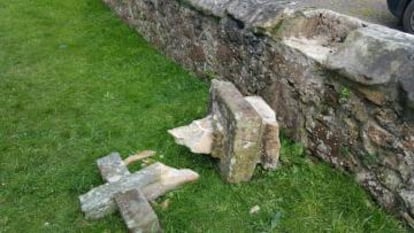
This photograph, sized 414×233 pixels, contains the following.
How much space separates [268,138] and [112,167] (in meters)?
1.18

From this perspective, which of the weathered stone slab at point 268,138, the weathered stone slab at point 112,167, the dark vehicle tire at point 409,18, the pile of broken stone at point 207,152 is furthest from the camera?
the dark vehicle tire at point 409,18

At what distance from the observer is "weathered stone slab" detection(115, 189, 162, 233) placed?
9.62 ft

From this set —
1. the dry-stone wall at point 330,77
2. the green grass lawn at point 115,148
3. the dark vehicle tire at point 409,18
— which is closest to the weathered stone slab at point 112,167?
the green grass lawn at point 115,148

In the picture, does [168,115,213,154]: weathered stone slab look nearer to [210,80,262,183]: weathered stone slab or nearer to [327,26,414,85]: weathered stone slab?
[210,80,262,183]: weathered stone slab

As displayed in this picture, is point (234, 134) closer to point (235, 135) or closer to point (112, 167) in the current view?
point (235, 135)

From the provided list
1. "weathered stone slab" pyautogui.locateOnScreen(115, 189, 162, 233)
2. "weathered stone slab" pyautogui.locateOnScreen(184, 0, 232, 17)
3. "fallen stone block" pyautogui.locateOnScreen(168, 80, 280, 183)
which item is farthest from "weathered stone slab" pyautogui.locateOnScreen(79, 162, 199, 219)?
"weathered stone slab" pyautogui.locateOnScreen(184, 0, 232, 17)

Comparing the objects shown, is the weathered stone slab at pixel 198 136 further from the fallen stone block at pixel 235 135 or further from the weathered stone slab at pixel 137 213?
the weathered stone slab at pixel 137 213

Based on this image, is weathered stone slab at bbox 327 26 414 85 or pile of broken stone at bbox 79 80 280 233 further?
pile of broken stone at bbox 79 80 280 233

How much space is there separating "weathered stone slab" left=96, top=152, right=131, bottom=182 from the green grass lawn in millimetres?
147

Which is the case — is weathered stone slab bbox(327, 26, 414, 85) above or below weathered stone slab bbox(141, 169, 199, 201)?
above

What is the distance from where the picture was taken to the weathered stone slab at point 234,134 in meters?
3.15

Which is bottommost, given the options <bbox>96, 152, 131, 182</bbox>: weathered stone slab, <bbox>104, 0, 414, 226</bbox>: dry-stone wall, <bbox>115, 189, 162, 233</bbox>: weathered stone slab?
<bbox>96, 152, 131, 182</bbox>: weathered stone slab

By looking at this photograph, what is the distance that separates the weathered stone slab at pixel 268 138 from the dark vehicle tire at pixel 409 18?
169 inches

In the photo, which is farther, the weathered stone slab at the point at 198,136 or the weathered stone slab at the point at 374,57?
the weathered stone slab at the point at 198,136
